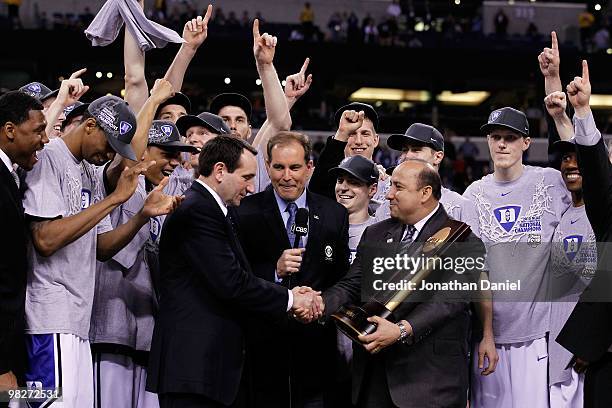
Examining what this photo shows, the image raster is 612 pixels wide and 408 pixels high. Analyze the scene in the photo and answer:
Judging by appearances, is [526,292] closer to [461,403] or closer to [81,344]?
[461,403]

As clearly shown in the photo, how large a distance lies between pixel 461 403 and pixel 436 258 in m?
0.77

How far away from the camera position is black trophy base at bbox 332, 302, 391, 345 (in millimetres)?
4797

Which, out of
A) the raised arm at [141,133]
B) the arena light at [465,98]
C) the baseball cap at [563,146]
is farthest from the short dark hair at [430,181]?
the arena light at [465,98]

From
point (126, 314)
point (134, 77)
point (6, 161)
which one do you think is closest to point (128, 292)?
point (126, 314)

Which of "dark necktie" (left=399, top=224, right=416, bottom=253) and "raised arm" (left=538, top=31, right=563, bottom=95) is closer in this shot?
"dark necktie" (left=399, top=224, right=416, bottom=253)

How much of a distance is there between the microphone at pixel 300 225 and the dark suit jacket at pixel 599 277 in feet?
4.79

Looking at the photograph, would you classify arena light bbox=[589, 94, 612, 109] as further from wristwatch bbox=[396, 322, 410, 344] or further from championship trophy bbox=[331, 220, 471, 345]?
wristwatch bbox=[396, 322, 410, 344]

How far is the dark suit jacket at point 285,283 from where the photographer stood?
5.13 metres

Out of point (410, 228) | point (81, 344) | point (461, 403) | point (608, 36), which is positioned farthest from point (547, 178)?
point (608, 36)

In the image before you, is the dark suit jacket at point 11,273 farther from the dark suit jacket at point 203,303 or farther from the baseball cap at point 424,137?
the baseball cap at point 424,137

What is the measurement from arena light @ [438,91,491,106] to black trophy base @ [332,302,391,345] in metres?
24.8

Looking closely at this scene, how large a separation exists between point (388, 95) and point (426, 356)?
2470cm

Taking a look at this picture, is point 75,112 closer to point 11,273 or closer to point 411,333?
point 11,273

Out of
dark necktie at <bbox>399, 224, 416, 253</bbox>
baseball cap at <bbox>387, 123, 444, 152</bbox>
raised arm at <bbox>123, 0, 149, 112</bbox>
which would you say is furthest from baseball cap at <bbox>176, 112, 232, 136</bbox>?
dark necktie at <bbox>399, 224, 416, 253</bbox>
